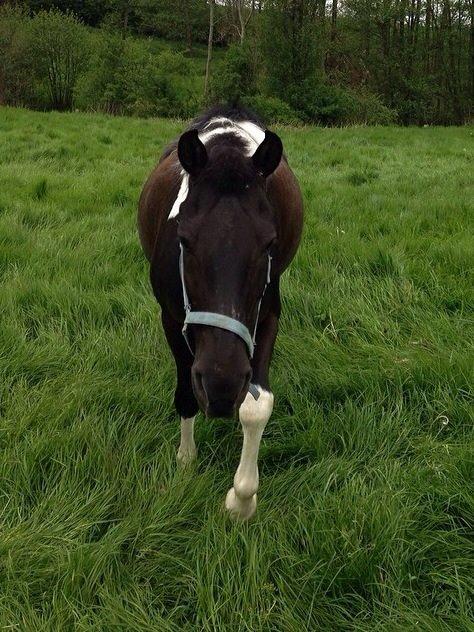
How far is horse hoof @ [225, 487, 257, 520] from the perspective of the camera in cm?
197

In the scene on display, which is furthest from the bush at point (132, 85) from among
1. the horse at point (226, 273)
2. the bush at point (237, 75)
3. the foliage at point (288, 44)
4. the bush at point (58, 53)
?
the horse at point (226, 273)

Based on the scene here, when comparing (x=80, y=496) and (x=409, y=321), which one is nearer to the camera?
(x=80, y=496)

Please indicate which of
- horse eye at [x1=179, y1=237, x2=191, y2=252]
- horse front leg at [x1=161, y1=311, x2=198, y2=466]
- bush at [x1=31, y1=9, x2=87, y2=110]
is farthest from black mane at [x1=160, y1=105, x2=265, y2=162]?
bush at [x1=31, y1=9, x2=87, y2=110]

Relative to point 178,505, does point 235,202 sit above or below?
above

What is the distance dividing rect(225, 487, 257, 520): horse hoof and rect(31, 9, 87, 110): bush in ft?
78.3

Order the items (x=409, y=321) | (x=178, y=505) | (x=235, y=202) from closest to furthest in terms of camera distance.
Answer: (x=235, y=202), (x=178, y=505), (x=409, y=321)

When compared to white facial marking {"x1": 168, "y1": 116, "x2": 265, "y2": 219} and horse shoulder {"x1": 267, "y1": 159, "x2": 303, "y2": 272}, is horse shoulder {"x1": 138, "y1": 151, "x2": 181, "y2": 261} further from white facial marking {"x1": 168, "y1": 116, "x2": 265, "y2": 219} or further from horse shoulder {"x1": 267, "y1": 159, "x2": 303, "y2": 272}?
horse shoulder {"x1": 267, "y1": 159, "x2": 303, "y2": 272}

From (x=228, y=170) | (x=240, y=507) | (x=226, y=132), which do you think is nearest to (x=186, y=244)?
(x=228, y=170)

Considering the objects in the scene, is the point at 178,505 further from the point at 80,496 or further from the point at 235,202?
the point at 235,202

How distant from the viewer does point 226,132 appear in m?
2.19

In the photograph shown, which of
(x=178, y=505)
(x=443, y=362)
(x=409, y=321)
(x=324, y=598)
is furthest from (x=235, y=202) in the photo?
(x=409, y=321)

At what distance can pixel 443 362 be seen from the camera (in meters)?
2.80

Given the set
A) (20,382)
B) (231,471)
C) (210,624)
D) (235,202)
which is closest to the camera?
(210,624)

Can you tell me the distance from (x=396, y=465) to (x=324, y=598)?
2.27 ft
